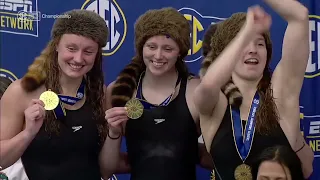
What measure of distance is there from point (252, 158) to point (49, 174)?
35.5 inches

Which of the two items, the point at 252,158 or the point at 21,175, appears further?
the point at 21,175

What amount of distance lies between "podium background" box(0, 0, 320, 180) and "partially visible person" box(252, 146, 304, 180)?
0.26m

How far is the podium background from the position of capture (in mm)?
2357

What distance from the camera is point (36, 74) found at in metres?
2.33

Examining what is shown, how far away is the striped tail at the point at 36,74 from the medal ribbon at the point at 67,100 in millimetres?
119

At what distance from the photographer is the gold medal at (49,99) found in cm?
225

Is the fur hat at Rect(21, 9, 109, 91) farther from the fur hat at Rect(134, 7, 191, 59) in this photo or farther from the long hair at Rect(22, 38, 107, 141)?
the fur hat at Rect(134, 7, 191, 59)

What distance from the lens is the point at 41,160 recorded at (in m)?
2.27

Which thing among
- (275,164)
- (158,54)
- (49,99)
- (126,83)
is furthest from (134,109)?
(275,164)

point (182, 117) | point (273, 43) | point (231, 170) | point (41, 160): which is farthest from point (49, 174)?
point (273, 43)

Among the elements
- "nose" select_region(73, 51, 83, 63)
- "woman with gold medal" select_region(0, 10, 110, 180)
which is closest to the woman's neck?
"woman with gold medal" select_region(0, 10, 110, 180)

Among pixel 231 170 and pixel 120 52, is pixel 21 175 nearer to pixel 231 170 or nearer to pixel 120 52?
pixel 120 52

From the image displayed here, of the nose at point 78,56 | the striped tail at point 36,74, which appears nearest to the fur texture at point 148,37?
the nose at point 78,56

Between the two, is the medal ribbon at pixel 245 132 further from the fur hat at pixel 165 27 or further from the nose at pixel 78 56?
the nose at pixel 78 56
